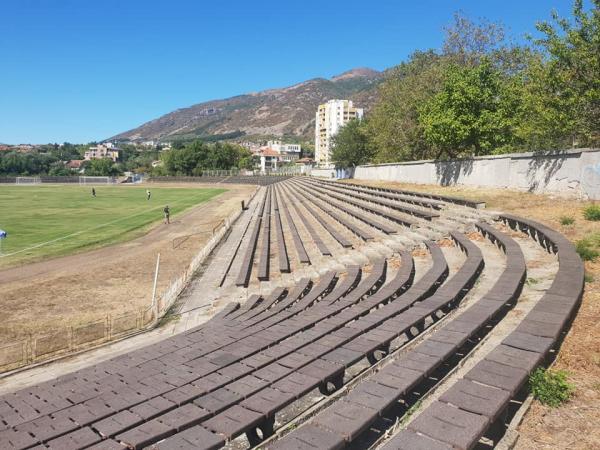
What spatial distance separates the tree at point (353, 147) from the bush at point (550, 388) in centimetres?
7662

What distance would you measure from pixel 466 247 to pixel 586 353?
751 centimetres

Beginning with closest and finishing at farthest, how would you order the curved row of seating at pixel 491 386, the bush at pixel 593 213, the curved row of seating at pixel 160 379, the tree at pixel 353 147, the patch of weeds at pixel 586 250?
the curved row of seating at pixel 491 386 < the curved row of seating at pixel 160 379 < the patch of weeds at pixel 586 250 < the bush at pixel 593 213 < the tree at pixel 353 147

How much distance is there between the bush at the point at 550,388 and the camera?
4996mm

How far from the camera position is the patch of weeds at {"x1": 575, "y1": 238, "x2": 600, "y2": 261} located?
10125 millimetres

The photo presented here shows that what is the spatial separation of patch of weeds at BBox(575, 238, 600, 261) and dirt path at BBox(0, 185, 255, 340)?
14.3 meters

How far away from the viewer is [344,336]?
7.15m

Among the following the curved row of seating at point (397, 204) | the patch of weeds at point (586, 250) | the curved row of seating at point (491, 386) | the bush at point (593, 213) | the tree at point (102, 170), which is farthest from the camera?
the tree at point (102, 170)

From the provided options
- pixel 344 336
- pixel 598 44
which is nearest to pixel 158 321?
pixel 344 336

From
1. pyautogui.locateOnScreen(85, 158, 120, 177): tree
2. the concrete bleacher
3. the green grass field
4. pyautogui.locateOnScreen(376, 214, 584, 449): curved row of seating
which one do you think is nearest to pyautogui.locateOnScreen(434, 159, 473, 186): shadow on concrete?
the concrete bleacher

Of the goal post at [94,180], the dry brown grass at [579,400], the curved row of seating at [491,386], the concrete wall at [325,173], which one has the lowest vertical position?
the dry brown grass at [579,400]

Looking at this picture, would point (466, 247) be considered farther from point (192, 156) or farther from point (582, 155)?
point (192, 156)

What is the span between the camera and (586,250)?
1034 centimetres

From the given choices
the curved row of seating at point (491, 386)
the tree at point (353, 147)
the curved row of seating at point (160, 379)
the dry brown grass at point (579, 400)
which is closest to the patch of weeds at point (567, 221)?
the dry brown grass at point (579, 400)

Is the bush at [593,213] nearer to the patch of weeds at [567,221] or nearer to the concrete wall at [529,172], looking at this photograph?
the patch of weeds at [567,221]
